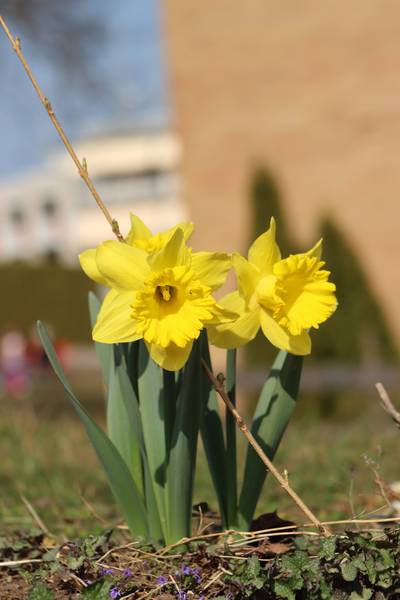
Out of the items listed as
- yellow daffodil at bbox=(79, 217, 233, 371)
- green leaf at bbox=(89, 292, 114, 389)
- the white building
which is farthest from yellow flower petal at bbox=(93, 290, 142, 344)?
the white building

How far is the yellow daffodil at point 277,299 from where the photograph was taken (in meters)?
1.95

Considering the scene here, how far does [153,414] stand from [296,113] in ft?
30.9

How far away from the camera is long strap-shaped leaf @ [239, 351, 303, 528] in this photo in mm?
2139

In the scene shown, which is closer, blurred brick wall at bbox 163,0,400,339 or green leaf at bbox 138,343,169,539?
green leaf at bbox 138,343,169,539

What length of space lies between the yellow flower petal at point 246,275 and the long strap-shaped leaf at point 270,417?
17 centimetres

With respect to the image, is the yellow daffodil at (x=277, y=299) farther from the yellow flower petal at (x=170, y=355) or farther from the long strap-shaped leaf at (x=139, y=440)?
the long strap-shaped leaf at (x=139, y=440)

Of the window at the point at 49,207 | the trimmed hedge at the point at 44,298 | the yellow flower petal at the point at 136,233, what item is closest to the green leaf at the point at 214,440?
the yellow flower petal at the point at 136,233

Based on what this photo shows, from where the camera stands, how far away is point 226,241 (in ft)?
38.7

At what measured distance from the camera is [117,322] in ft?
6.53

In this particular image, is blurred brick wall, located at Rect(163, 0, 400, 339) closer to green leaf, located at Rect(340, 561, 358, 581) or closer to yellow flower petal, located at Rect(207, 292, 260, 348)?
yellow flower petal, located at Rect(207, 292, 260, 348)

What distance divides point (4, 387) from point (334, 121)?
34.1 ft

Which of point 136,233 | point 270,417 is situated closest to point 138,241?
point 136,233

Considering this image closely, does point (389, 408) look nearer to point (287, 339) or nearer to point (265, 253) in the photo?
point (287, 339)

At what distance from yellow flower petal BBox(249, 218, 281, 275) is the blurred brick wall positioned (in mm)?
8807
